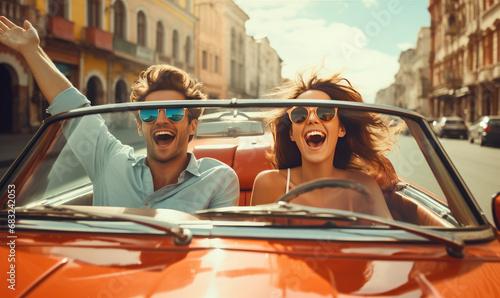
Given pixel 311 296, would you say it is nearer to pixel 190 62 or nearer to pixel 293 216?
pixel 293 216

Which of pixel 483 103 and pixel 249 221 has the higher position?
pixel 483 103

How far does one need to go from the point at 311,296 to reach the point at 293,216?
30 cm

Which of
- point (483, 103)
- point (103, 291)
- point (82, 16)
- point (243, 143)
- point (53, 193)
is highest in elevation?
point (82, 16)

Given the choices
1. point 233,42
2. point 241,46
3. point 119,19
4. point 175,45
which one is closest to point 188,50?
point 175,45

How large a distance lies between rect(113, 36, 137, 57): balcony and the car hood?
73.7 feet

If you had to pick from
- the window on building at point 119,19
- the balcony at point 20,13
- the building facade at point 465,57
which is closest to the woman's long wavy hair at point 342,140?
Result: the balcony at point 20,13

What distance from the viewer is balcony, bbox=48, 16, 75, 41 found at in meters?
18.2

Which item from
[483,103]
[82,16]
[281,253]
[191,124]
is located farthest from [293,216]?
[483,103]

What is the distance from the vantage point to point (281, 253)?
1196 mm

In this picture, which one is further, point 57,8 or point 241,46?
point 241,46

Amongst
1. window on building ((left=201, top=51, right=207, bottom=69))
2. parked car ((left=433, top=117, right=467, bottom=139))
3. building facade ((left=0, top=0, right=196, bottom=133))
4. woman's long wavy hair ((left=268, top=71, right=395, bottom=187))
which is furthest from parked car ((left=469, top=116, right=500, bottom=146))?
window on building ((left=201, top=51, right=207, bottom=69))

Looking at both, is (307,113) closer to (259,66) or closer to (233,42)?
(233,42)

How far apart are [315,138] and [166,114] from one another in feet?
1.97

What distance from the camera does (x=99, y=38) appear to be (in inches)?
816
